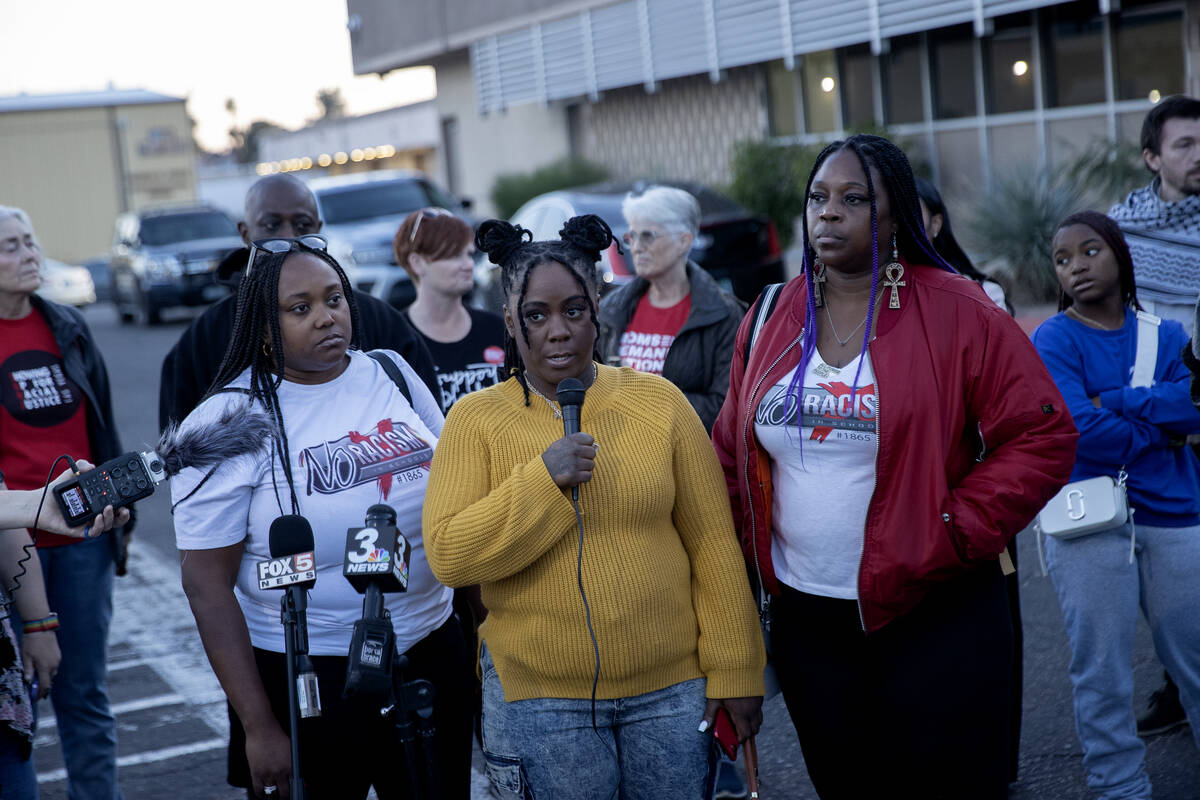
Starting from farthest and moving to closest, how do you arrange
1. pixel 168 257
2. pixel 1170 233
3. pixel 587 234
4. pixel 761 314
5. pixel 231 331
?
pixel 168 257, pixel 1170 233, pixel 231 331, pixel 761 314, pixel 587 234

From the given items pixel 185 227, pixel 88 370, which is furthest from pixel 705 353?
pixel 185 227

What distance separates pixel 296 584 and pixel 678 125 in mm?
20507

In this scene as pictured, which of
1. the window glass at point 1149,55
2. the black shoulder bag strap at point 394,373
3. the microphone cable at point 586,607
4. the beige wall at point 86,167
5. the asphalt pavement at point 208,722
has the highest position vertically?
the beige wall at point 86,167

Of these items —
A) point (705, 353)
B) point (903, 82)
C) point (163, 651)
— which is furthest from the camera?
point (903, 82)

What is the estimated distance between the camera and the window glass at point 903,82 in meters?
17.1

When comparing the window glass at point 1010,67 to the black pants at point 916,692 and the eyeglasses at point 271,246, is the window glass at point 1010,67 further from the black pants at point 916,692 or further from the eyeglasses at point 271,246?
the eyeglasses at point 271,246

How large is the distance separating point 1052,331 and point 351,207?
1420 cm

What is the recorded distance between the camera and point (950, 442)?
2920mm

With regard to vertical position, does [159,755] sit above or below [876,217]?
below

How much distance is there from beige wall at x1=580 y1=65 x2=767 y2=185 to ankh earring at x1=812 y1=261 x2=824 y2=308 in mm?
16692

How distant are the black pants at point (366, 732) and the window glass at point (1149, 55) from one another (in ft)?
40.3

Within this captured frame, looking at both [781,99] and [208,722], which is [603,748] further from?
[781,99]

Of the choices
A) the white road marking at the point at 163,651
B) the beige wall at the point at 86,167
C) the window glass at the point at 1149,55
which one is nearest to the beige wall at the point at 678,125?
the window glass at the point at 1149,55

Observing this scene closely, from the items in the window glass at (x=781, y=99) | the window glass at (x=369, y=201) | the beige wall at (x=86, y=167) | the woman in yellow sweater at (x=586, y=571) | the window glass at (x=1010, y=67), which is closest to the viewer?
the woman in yellow sweater at (x=586, y=571)
